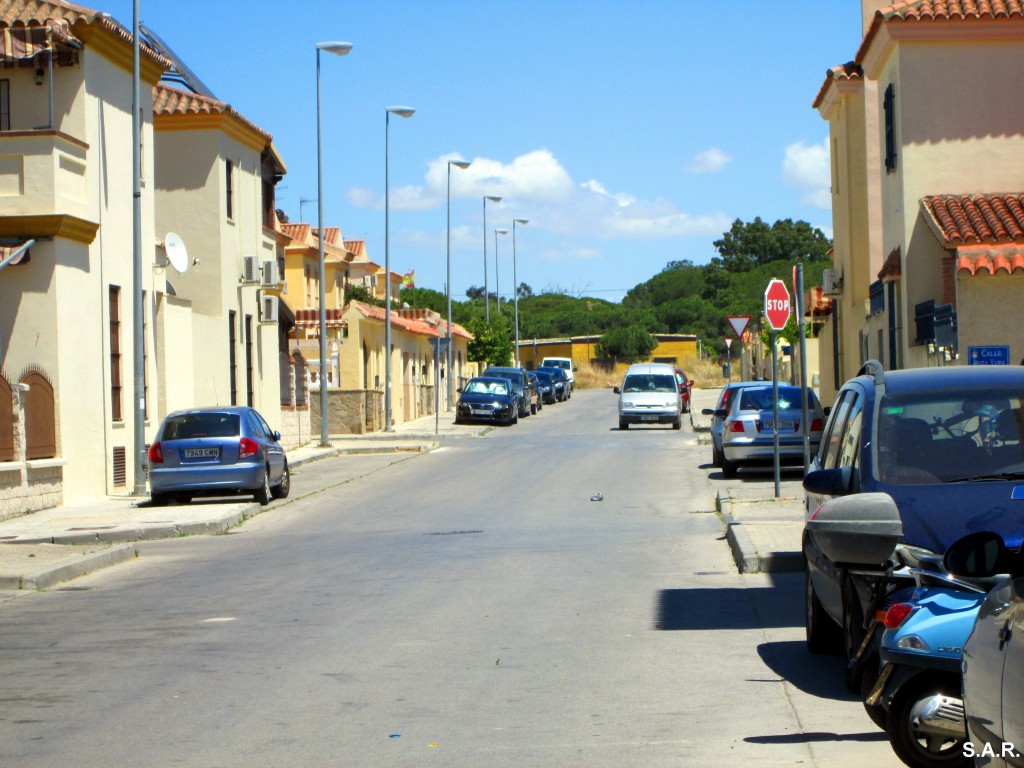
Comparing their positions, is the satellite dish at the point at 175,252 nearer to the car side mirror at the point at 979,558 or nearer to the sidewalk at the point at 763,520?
the sidewalk at the point at 763,520

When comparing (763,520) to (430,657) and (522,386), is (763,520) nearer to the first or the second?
(430,657)

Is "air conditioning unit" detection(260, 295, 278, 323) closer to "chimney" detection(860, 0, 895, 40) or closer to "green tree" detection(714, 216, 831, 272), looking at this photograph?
"chimney" detection(860, 0, 895, 40)

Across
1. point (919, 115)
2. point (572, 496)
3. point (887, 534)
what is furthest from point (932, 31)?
point (887, 534)

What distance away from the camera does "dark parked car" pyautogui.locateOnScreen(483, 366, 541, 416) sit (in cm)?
5391

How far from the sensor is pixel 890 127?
22.5 metres

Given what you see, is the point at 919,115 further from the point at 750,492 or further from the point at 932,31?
the point at 750,492

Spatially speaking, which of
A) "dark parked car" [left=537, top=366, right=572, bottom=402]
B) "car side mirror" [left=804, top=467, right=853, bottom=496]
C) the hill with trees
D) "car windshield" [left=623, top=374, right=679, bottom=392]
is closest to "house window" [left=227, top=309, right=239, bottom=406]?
"car windshield" [left=623, top=374, right=679, bottom=392]

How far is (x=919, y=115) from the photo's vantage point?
2142 cm

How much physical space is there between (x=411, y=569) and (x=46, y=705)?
6.10 metres

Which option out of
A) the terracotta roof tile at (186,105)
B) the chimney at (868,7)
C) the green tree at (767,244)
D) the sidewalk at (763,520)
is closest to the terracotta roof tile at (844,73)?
the chimney at (868,7)

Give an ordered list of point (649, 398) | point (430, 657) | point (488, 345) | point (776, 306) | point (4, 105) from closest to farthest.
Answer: point (430, 657) → point (776, 306) → point (4, 105) → point (649, 398) → point (488, 345)

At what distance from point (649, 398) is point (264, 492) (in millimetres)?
23826

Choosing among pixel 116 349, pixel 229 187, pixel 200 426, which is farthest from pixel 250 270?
pixel 200 426

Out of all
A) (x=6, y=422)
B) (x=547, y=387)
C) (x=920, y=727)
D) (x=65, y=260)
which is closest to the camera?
(x=920, y=727)
